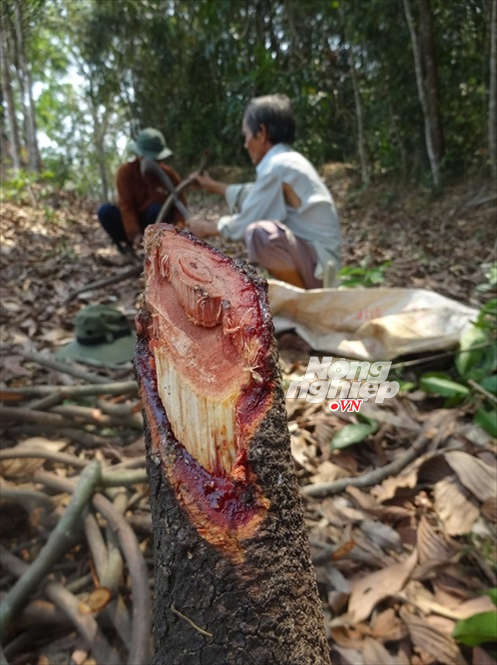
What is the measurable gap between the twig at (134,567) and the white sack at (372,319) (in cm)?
123

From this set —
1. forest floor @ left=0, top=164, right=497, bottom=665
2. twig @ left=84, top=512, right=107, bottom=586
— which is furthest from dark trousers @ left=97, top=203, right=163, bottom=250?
twig @ left=84, top=512, right=107, bottom=586

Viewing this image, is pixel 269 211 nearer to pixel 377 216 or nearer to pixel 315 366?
pixel 315 366

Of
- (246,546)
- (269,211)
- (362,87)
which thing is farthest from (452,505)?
(362,87)

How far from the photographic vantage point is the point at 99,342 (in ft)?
7.61

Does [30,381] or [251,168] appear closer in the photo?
[30,381]

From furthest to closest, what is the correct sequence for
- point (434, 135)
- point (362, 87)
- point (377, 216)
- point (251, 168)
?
point (251, 168) < point (362, 87) < point (377, 216) < point (434, 135)

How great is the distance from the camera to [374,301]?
92.0 inches

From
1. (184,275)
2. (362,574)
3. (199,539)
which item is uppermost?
(184,275)

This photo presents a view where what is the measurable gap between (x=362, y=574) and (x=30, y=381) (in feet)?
4.89

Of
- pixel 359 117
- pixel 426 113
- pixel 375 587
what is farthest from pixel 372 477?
pixel 359 117

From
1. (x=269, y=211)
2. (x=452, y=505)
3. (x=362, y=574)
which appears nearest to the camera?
(x=362, y=574)

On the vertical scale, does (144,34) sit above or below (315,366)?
above

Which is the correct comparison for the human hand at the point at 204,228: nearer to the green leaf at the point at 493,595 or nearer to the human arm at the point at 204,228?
the human arm at the point at 204,228

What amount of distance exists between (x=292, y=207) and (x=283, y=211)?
0.09m
